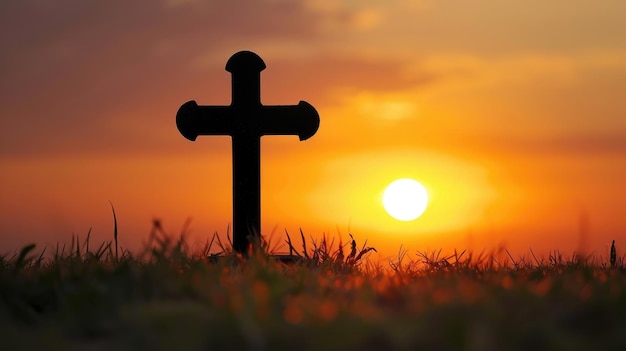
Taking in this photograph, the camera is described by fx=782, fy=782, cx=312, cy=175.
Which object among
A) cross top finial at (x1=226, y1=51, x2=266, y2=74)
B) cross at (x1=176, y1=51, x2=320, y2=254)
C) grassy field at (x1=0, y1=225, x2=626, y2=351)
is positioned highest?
cross top finial at (x1=226, y1=51, x2=266, y2=74)

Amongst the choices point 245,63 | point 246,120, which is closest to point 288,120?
point 246,120

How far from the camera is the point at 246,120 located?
307 inches

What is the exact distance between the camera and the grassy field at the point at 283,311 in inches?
103

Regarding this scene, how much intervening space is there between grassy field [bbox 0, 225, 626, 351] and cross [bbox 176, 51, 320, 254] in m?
3.54

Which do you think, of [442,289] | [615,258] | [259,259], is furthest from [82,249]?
[615,258]

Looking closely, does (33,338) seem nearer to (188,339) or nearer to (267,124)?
(188,339)

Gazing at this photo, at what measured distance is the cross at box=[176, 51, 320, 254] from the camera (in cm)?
775

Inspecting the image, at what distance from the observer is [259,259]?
432 centimetres

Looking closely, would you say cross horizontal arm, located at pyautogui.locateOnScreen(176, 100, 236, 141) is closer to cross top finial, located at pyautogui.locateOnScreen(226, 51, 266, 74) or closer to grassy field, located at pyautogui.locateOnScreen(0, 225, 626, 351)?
cross top finial, located at pyautogui.locateOnScreen(226, 51, 266, 74)

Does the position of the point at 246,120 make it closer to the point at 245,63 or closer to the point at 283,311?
the point at 245,63

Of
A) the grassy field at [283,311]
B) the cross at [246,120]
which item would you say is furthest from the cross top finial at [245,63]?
the grassy field at [283,311]

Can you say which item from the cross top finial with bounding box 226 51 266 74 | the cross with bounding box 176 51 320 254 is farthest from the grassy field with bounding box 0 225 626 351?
the cross top finial with bounding box 226 51 266 74

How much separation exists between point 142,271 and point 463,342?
5.92 feet

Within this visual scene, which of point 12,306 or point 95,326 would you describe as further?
point 12,306
